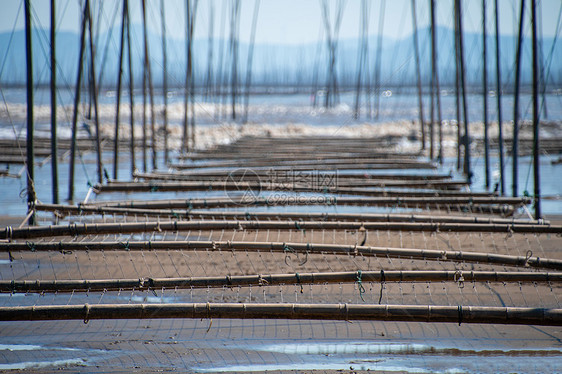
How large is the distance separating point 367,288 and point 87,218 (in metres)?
4.50

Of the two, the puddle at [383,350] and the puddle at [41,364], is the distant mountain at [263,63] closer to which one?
the puddle at [383,350]

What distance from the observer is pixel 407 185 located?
10.1m

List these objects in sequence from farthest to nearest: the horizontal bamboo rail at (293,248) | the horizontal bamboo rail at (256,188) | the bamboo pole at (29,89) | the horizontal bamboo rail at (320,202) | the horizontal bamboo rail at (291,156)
Result: the horizontal bamboo rail at (291,156)
the horizontal bamboo rail at (256,188)
the horizontal bamboo rail at (320,202)
the bamboo pole at (29,89)
the horizontal bamboo rail at (293,248)

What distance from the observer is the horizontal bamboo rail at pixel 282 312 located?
186 inches

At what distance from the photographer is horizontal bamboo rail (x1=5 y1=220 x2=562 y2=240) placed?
21.5 feet

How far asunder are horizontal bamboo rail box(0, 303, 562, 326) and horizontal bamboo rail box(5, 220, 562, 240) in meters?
1.91

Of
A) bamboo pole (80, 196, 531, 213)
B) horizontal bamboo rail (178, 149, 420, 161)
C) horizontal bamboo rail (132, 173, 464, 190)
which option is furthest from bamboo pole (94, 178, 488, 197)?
horizontal bamboo rail (178, 149, 420, 161)

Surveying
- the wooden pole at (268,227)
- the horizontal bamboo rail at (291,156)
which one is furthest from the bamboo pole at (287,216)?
the horizontal bamboo rail at (291,156)

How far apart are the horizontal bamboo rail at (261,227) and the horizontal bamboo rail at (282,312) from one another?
1.91m

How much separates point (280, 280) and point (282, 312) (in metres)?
0.68

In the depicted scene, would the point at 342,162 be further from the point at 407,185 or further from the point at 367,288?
the point at 367,288

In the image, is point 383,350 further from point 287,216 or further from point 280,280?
point 287,216

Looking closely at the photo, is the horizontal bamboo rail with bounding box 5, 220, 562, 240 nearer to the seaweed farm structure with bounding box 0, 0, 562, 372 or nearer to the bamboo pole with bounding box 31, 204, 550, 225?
the seaweed farm structure with bounding box 0, 0, 562, 372

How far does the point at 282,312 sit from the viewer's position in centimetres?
475
